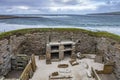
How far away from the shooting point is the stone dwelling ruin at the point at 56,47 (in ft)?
47.7

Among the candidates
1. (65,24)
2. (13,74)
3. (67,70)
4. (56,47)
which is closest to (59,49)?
(56,47)

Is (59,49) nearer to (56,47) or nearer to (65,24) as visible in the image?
(56,47)

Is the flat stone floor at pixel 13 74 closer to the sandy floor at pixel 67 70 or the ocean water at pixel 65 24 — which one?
the sandy floor at pixel 67 70

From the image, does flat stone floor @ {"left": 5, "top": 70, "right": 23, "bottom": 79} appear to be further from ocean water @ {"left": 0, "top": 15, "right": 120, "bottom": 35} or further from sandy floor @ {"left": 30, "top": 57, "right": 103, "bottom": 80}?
ocean water @ {"left": 0, "top": 15, "right": 120, "bottom": 35}

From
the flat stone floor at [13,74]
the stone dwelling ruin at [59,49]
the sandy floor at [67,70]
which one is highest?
the stone dwelling ruin at [59,49]

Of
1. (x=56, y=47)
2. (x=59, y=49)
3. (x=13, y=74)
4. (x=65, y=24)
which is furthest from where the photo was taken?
(x=65, y=24)

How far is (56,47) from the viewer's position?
17.4 m

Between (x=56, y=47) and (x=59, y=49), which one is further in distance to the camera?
(x=56, y=47)

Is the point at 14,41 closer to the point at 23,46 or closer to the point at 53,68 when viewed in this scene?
the point at 23,46

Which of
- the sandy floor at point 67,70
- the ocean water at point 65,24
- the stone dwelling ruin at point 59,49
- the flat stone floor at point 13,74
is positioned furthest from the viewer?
the ocean water at point 65,24

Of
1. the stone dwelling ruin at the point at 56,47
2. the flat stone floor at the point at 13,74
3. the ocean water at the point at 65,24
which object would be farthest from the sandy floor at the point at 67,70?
the ocean water at the point at 65,24

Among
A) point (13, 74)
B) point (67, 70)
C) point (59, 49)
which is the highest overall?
point (59, 49)

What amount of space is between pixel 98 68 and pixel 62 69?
9.33ft

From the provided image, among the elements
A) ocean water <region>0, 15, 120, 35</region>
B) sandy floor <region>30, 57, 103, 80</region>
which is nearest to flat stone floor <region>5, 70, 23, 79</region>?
sandy floor <region>30, 57, 103, 80</region>
